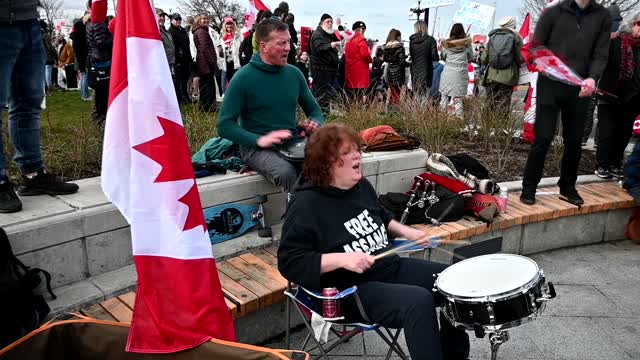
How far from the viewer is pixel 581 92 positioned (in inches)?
162

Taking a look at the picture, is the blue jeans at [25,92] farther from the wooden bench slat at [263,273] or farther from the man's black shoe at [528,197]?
the man's black shoe at [528,197]

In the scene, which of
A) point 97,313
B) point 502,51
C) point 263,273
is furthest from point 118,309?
point 502,51

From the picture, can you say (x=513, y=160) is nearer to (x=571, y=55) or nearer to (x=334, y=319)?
(x=571, y=55)

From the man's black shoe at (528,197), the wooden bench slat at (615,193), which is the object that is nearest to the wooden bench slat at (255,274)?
the man's black shoe at (528,197)

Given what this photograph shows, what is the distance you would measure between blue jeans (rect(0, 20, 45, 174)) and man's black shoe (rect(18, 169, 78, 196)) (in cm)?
5

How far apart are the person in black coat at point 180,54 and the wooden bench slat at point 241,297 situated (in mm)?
6584

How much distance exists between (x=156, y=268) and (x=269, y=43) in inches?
76.7

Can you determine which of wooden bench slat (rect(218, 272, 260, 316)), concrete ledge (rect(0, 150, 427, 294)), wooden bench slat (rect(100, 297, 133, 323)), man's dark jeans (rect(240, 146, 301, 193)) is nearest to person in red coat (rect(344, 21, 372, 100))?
man's dark jeans (rect(240, 146, 301, 193))

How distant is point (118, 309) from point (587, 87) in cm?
357

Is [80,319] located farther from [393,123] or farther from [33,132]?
[393,123]

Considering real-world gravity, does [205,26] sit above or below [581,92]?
above

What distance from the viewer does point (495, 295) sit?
6.60 ft

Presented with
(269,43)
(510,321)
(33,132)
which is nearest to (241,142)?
(269,43)

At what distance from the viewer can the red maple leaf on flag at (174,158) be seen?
2.08 meters
